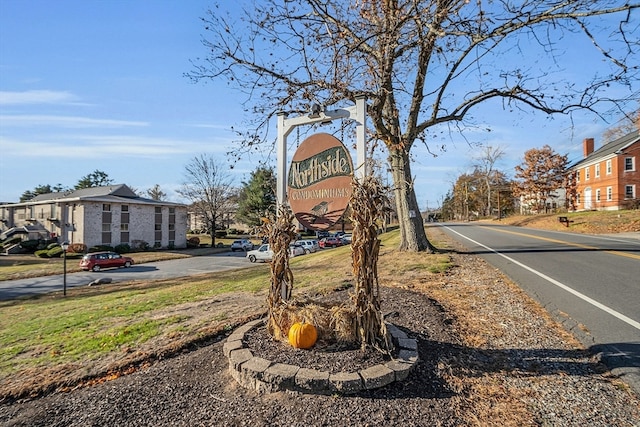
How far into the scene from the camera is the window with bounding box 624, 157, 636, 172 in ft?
113

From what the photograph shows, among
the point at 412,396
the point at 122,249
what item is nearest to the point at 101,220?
the point at 122,249

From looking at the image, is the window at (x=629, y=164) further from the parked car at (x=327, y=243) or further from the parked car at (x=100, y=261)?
the parked car at (x=100, y=261)

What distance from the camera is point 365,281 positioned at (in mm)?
3572

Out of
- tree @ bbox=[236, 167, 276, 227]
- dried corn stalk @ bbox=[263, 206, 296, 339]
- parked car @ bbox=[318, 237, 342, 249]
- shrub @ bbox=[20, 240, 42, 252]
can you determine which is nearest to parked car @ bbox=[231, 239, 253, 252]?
tree @ bbox=[236, 167, 276, 227]

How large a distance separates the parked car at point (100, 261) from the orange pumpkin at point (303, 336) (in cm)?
2493

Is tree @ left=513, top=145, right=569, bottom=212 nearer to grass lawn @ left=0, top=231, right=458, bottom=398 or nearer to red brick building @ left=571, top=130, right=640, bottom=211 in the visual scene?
red brick building @ left=571, top=130, right=640, bottom=211

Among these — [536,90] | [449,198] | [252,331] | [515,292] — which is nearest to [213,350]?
[252,331]

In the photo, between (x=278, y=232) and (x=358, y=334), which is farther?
(x=278, y=232)

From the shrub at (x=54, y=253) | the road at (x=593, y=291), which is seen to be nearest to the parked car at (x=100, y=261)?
the shrub at (x=54, y=253)

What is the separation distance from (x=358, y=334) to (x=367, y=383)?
0.70 m

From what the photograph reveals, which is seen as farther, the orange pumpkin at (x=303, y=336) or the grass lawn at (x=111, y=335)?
the grass lawn at (x=111, y=335)

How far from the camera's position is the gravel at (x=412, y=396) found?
271cm

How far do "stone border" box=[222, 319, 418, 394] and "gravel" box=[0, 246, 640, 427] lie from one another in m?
0.07

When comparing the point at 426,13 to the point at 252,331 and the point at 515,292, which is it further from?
the point at 252,331
